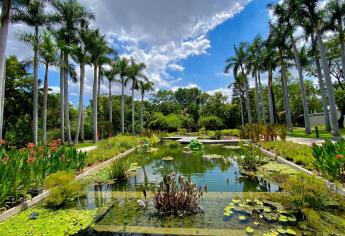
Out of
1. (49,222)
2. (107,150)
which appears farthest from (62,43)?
(49,222)

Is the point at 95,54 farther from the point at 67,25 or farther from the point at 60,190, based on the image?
the point at 60,190

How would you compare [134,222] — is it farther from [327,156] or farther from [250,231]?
[327,156]

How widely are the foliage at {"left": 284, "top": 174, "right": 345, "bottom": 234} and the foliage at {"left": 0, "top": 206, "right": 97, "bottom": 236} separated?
3.62m

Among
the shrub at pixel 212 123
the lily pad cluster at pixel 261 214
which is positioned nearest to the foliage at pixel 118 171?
the lily pad cluster at pixel 261 214

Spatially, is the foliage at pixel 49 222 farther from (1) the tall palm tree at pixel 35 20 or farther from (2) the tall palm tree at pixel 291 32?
(2) the tall palm tree at pixel 291 32

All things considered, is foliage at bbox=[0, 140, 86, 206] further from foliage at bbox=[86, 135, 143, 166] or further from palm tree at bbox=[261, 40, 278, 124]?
palm tree at bbox=[261, 40, 278, 124]

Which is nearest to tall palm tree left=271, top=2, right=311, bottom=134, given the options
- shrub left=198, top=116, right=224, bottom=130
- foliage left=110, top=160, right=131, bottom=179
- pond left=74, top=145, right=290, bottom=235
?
pond left=74, top=145, right=290, bottom=235

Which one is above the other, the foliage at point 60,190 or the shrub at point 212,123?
the shrub at point 212,123

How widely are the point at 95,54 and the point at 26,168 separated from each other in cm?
1851

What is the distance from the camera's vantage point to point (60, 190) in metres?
4.93

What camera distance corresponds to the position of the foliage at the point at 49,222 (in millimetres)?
3596

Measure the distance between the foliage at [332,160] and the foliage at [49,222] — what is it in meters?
5.22

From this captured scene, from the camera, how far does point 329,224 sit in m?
3.42

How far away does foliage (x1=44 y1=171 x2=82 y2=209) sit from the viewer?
4.71m
